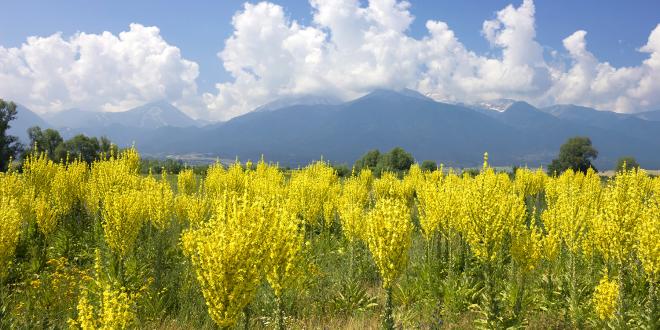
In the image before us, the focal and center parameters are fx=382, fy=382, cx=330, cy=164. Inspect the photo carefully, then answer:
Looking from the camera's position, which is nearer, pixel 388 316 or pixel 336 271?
pixel 388 316

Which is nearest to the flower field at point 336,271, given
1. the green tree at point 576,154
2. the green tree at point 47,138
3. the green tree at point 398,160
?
the green tree at point 398,160

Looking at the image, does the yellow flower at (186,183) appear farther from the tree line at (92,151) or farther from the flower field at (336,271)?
the tree line at (92,151)

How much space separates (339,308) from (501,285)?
4.84 m

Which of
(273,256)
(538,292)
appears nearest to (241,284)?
(273,256)

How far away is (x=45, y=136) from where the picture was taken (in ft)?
250

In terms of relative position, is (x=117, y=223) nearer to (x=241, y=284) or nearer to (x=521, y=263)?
(x=241, y=284)

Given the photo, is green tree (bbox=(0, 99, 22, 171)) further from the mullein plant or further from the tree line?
the mullein plant

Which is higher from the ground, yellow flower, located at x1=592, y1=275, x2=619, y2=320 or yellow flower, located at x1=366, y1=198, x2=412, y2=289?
yellow flower, located at x1=366, y1=198, x2=412, y2=289

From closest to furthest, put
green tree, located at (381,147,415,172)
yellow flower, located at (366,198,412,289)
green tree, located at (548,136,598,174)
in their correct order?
1. yellow flower, located at (366,198,412,289)
2. green tree, located at (548,136,598,174)
3. green tree, located at (381,147,415,172)

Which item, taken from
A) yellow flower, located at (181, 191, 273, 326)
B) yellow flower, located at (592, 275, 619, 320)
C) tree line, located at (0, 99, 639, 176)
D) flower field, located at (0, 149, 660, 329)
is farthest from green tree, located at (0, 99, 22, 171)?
yellow flower, located at (592, 275, 619, 320)

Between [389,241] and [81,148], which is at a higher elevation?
[81,148]

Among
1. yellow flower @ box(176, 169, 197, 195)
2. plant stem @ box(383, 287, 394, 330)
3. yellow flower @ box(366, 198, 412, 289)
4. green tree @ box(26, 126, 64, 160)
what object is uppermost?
green tree @ box(26, 126, 64, 160)

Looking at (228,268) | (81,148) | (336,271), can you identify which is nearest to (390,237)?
(228,268)

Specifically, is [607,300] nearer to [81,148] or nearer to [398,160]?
[398,160]
